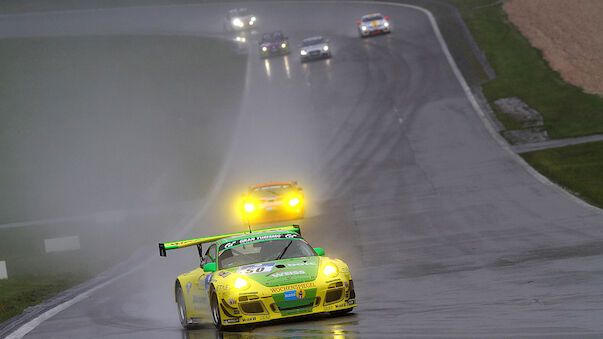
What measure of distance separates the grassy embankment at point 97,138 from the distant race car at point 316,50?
4.44 m

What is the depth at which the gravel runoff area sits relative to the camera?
135ft

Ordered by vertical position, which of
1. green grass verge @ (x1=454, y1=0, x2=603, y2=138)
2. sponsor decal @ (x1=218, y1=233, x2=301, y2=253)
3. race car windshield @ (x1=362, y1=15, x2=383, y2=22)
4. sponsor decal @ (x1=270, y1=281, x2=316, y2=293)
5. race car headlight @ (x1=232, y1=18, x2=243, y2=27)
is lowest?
sponsor decal @ (x1=270, y1=281, x2=316, y2=293)

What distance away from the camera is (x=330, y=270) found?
10.6 metres

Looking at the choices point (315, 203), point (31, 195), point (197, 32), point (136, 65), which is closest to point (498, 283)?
point (315, 203)

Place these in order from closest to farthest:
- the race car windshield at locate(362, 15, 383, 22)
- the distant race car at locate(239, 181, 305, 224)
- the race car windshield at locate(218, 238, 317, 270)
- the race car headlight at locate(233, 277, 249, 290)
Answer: the race car headlight at locate(233, 277, 249, 290) → the race car windshield at locate(218, 238, 317, 270) → the distant race car at locate(239, 181, 305, 224) → the race car windshield at locate(362, 15, 383, 22)

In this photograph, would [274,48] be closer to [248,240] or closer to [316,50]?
[316,50]

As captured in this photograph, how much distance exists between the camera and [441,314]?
966 centimetres

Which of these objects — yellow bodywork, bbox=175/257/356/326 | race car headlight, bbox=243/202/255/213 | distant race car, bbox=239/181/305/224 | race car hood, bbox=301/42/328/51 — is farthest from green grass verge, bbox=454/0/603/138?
yellow bodywork, bbox=175/257/356/326

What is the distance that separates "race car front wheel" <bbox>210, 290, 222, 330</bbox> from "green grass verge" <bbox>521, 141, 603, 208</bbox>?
43.8 feet

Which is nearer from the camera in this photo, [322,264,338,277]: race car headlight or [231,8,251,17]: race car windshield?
[322,264,338,277]: race car headlight

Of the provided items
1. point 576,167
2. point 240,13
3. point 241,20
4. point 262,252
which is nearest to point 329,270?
point 262,252

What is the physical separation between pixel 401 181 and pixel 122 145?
70.5 feet

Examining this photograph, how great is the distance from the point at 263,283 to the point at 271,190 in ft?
51.5

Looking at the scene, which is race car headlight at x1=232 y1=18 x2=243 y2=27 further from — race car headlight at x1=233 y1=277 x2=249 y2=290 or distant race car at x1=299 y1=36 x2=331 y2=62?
race car headlight at x1=233 y1=277 x2=249 y2=290
